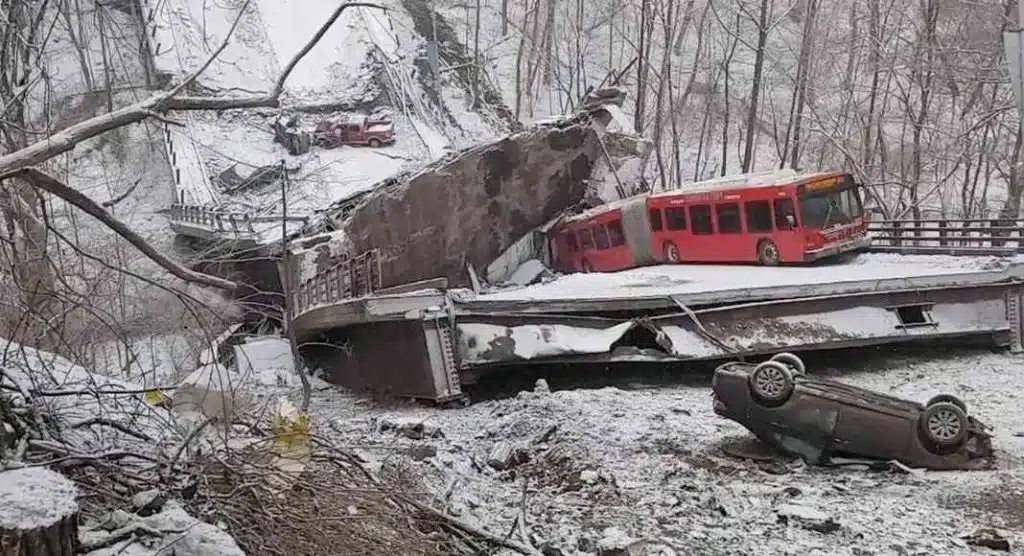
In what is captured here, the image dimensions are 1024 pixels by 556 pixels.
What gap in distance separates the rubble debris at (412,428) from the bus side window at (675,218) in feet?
23.6

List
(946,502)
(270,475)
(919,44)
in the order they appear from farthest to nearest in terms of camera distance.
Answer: (919,44)
(946,502)
(270,475)

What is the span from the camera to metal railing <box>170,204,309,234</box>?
17489 millimetres

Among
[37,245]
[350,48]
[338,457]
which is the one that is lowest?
[338,457]

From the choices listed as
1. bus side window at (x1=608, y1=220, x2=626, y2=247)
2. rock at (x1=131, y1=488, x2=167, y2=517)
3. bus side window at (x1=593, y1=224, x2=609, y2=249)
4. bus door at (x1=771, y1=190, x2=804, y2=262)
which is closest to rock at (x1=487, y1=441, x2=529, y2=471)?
rock at (x1=131, y1=488, x2=167, y2=517)

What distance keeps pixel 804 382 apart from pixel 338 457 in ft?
11.7

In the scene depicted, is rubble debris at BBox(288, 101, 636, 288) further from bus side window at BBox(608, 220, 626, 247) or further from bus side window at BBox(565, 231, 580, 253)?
bus side window at BBox(608, 220, 626, 247)

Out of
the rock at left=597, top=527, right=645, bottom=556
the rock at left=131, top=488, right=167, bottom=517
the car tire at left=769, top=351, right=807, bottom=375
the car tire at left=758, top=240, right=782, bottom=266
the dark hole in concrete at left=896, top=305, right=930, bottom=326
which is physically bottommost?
the rock at left=597, top=527, right=645, bottom=556

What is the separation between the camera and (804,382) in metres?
6.82

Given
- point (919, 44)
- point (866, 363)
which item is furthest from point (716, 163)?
point (866, 363)

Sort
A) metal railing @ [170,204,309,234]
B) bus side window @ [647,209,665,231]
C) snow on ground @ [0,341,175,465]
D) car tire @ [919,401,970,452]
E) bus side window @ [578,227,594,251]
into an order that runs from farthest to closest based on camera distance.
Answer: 1. metal railing @ [170,204,309,234]
2. bus side window @ [578,227,594,251]
3. bus side window @ [647,209,665,231]
4. car tire @ [919,401,970,452]
5. snow on ground @ [0,341,175,465]

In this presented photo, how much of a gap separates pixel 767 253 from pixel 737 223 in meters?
0.69

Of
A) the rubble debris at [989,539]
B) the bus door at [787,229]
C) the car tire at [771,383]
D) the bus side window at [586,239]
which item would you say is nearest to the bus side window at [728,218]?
the bus door at [787,229]

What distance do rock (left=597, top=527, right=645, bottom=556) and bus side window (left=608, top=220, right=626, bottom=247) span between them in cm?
1060

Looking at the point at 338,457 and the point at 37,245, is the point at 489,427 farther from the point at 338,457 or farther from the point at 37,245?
the point at 37,245
